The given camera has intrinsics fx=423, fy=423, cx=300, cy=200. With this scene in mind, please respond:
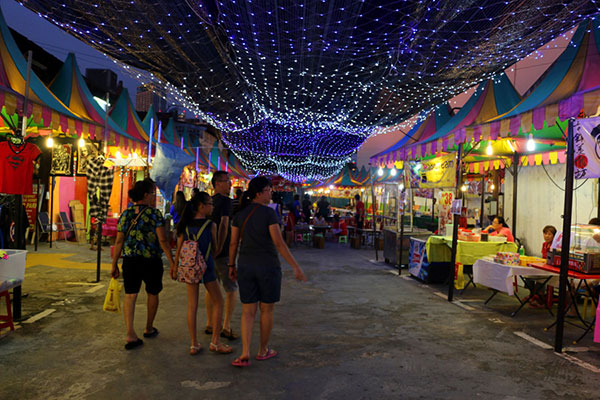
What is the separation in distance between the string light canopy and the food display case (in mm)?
3220

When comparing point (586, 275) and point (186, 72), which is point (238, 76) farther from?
point (586, 275)

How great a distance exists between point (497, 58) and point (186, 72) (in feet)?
24.0

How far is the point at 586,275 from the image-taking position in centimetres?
→ 522

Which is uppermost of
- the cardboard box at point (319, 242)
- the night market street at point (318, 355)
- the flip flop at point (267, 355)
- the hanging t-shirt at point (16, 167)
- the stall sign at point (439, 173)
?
the stall sign at point (439, 173)

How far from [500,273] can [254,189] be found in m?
4.24

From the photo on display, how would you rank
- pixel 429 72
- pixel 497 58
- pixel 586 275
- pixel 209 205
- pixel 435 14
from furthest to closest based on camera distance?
1. pixel 429 72
2. pixel 497 58
3. pixel 435 14
4. pixel 586 275
5. pixel 209 205

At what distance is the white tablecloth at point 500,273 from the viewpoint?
5.95 m

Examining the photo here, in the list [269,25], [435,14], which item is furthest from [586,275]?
[269,25]

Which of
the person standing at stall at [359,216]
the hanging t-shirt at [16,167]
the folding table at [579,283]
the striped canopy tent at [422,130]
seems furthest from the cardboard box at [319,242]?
the hanging t-shirt at [16,167]

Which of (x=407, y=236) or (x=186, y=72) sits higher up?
(x=186, y=72)

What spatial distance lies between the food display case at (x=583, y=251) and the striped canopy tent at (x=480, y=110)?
230 cm

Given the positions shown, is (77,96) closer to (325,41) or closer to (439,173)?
(325,41)

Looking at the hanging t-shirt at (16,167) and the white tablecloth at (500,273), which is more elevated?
the hanging t-shirt at (16,167)

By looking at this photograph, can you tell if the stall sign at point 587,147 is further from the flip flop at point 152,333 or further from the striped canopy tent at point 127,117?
the striped canopy tent at point 127,117
